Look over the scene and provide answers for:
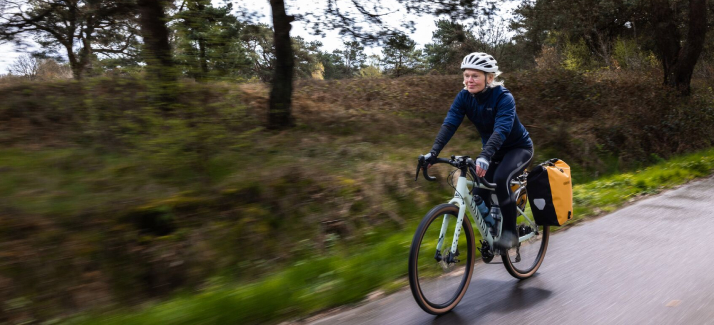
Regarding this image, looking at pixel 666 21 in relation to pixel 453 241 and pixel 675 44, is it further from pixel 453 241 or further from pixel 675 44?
pixel 453 241

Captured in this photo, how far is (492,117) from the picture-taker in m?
4.19

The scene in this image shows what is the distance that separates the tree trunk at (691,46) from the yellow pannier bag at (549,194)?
1530cm

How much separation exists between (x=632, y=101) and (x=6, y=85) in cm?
1656

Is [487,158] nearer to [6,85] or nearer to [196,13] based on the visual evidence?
[196,13]

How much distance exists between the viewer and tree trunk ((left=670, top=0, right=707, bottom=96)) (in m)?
16.1

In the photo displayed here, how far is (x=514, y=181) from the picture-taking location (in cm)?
454

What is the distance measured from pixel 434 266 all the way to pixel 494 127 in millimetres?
1265

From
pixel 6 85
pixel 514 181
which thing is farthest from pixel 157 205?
pixel 6 85

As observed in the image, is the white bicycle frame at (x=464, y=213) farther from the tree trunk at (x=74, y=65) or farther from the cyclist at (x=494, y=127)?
the tree trunk at (x=74, y=65)

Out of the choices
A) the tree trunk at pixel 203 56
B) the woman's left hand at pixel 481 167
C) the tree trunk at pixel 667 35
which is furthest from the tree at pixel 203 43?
the tree trunk at pixel 667 35

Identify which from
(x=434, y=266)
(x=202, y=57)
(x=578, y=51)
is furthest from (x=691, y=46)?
(x=578, y=51)

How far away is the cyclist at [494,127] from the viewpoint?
13.1ft

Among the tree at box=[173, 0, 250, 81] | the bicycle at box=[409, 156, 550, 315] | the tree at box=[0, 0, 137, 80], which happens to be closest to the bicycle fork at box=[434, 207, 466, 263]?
the bicycle at box=[409, 156, 550, 315]

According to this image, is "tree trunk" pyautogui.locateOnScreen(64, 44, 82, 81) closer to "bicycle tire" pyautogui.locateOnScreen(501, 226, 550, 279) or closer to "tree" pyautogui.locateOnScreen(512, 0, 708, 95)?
"bicycle tire" pyautogui.locateOnScreen(501, 226, 550, 279)
